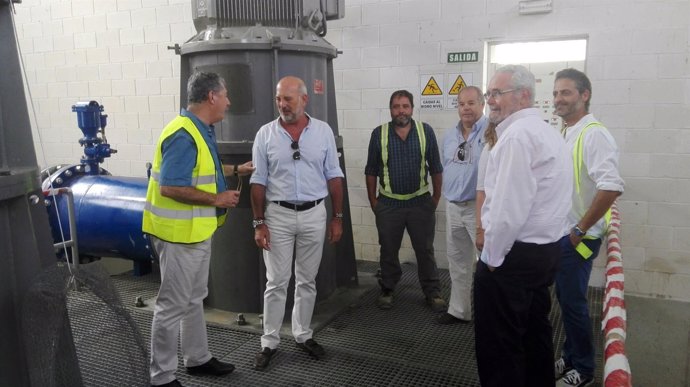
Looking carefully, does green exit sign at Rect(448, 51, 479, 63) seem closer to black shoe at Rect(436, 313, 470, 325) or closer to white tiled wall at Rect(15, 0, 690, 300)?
white tiled wall at Rect(15, 0, 690, 300)

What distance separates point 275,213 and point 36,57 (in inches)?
206

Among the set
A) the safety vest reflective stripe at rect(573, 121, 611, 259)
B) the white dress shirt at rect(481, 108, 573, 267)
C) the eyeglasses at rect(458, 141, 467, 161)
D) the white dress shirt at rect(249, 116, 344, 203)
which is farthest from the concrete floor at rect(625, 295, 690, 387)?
the white dress shirt at rect(249, 116, 344, 203)

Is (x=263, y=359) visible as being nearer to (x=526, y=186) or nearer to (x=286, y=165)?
(x=286, y=165)

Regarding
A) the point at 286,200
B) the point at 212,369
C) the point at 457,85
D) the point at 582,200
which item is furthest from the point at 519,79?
the point at 457,85

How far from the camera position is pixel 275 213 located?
10.5ft

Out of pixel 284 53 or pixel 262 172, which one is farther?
pixel 284 53

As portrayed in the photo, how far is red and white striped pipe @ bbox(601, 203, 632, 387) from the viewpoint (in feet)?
4.75

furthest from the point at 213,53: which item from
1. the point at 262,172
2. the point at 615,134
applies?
the point at 615,134

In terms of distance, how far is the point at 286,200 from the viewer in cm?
319

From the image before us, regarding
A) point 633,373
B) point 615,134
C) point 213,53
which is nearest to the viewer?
point 633,373

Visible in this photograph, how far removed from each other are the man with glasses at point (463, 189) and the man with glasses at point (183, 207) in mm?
1603

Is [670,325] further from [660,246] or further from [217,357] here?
[217,357]

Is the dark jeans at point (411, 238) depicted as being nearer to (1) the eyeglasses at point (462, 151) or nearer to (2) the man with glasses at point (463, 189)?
(2) the man with glasses at point (463, 189)

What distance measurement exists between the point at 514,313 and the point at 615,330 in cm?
59
